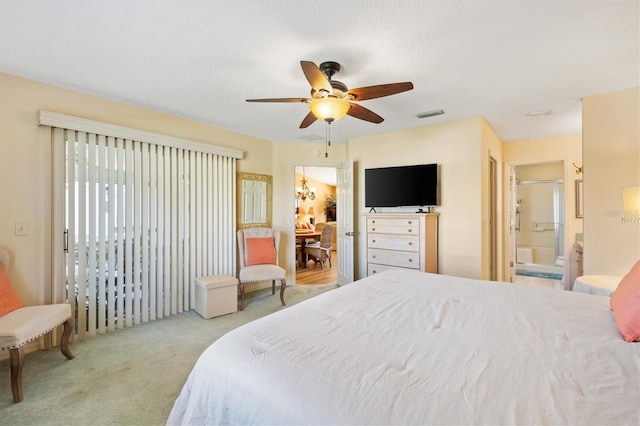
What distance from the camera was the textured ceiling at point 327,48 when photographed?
1708 millimetres

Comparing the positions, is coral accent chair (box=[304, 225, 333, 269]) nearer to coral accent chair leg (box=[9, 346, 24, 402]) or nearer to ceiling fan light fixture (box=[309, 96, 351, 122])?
ceiling fan light fixture (box=[309, 96, 351, 122])

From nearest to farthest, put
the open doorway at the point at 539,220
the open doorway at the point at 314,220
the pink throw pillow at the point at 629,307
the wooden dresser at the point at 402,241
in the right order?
the pink throw pillow at the point at 629,307 → the wooden dresser at the point at 402,241 → the open doorway at the point at 314,220 → the open doorway at the point at 539,220

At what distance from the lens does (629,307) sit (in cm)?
131

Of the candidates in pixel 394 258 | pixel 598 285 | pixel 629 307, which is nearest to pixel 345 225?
pixel 394 258

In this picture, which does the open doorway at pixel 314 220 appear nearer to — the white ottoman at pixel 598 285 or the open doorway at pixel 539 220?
the white ottoman at pixel 598 285

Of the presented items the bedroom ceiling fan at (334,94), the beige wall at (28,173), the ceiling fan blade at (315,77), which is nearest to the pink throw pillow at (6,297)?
the beige wall at (28,173)

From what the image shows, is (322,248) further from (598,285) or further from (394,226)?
(598,285)

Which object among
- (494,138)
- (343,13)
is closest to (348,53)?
(343,13)

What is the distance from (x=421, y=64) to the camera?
2332 millimetres

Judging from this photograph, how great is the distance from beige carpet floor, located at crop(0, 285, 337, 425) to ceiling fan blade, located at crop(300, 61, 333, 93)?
235cm

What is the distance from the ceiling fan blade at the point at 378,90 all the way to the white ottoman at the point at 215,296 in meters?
2.63

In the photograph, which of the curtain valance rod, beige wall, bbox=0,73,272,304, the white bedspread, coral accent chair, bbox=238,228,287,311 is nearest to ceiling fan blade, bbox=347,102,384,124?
the white bedspread

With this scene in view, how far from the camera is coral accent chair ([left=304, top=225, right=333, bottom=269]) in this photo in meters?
6.41

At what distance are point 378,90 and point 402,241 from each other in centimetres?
223
